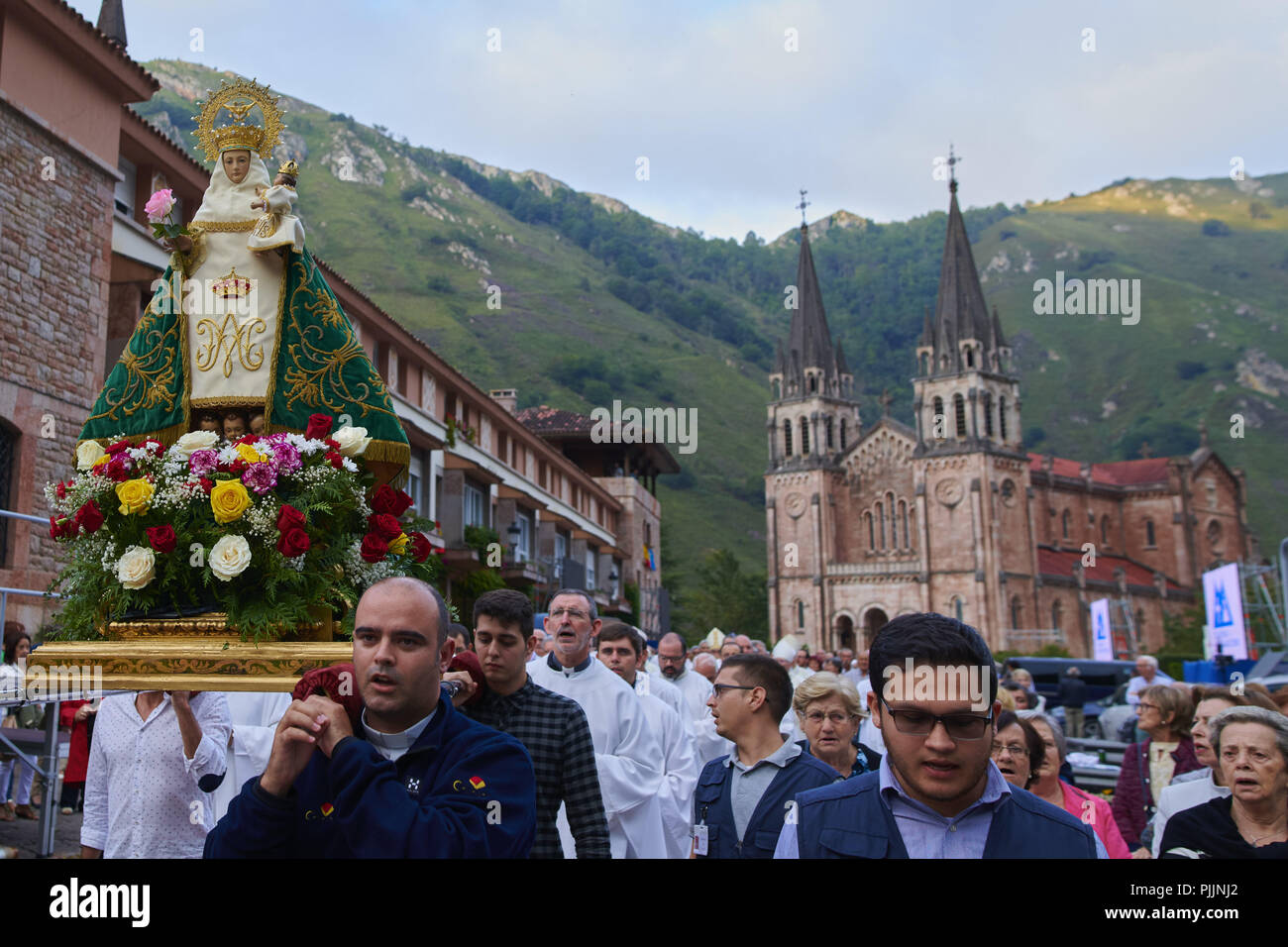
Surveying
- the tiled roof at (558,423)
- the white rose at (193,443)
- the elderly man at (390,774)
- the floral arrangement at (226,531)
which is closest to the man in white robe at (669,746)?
the floral arrangement at (226,531)

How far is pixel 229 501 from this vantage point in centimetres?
487

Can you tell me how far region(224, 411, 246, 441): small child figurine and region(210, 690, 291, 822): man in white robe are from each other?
1278mm

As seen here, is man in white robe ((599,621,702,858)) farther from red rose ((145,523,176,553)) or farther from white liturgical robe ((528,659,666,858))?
red rose ((145,523,176,553))

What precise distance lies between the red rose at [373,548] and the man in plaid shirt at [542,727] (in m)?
0.56

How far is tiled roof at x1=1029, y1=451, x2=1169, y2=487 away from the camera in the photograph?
318 feet

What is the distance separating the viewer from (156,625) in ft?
16.0

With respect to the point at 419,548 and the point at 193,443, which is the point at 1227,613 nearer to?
the point at 419,548

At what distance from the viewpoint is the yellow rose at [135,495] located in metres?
4.94

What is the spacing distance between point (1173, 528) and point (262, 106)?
100 m

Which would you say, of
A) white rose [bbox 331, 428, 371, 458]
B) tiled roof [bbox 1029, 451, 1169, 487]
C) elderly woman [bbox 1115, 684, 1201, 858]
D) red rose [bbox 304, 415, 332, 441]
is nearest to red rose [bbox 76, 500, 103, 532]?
red rose [bbox 304, 415, 332, 441]

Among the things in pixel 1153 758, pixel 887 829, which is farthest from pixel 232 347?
pixel 1153 758

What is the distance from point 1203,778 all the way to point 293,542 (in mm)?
4606
